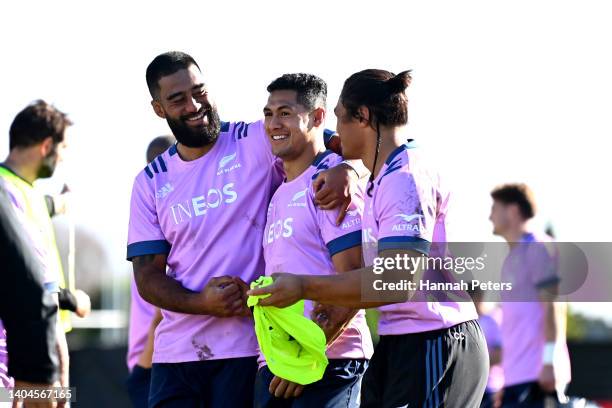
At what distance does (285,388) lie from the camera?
17.8 ft

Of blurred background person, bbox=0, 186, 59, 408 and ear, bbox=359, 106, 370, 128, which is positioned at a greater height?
ear, bbox=359, 106, 370, 128

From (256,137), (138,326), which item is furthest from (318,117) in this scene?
(138,326)

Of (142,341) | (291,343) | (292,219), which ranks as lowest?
(142,341)

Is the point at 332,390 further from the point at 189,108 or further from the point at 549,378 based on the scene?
the point at 549,378

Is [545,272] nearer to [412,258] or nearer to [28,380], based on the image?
[412,258]

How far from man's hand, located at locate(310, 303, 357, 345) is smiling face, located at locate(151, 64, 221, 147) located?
1.27m

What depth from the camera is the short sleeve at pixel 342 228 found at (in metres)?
5.35

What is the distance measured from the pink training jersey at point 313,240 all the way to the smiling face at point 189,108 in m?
0.70

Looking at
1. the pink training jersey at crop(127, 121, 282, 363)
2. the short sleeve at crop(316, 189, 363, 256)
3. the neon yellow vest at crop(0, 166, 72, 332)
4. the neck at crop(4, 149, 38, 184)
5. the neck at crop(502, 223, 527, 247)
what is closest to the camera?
the short sleeve at crop(316, 189, 363, 256)

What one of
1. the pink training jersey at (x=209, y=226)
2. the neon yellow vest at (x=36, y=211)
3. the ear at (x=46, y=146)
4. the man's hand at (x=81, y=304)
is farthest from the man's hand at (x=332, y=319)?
the ear at (x=46, y=146)

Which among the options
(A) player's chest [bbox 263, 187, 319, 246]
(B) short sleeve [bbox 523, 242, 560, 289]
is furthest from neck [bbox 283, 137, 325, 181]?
(B) short sleeve [bbox 523, 242, 560, 289]

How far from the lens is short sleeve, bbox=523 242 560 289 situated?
8908mm

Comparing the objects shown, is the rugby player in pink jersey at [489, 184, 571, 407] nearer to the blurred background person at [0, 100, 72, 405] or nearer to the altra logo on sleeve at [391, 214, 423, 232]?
the blurred background person at [0, 100, 72, 405]

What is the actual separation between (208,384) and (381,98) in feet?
5.92
